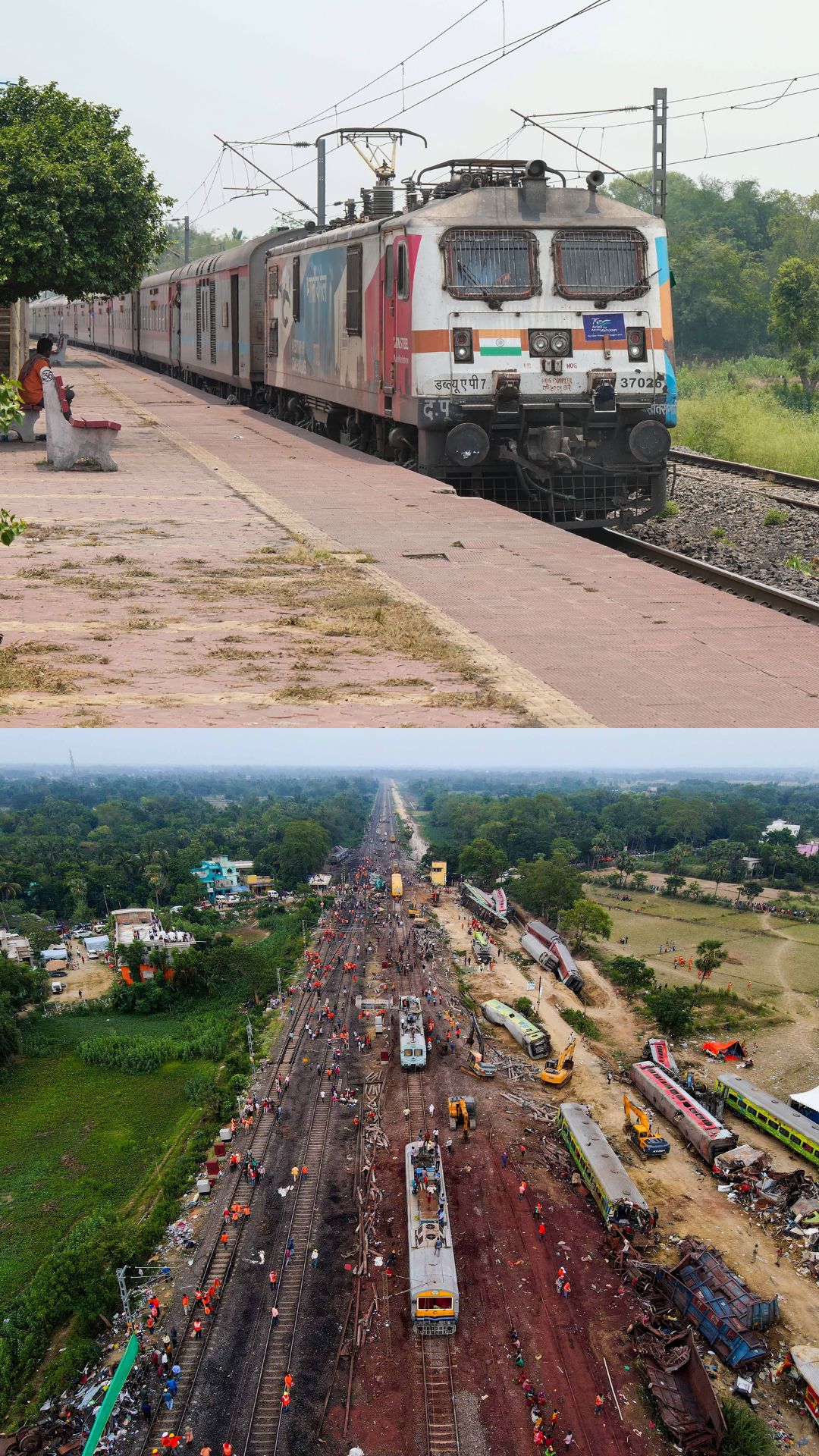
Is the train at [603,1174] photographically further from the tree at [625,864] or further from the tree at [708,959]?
the tree at [625,864]

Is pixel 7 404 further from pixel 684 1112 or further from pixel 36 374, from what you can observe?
pixel 684 1112

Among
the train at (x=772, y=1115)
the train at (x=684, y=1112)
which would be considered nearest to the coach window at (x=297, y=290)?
the train at (x=684, y=1112)

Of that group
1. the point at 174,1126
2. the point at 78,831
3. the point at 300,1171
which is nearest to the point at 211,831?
the point at 78,831

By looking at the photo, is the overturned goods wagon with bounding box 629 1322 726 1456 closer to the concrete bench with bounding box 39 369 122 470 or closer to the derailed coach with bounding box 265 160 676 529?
the derailed coach with bounding box 265 160 676 529

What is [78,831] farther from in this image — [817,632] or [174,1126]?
[817,632]

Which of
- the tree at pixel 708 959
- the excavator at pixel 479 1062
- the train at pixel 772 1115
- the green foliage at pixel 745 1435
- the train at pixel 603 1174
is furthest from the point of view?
the tree at pixel 708 959
